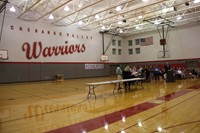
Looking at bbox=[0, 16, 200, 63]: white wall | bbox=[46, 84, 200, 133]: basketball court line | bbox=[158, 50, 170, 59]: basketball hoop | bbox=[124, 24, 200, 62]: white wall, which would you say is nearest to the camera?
bbox=[46, 84, 200, 133]: basketball court line

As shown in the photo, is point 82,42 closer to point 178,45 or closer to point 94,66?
point 94,66

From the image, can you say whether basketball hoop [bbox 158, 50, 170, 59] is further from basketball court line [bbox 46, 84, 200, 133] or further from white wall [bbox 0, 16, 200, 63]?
basketball court line [bbox 46, 84, 200, 133]

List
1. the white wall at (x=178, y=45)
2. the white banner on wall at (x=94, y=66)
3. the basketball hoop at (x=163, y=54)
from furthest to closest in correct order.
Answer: the basketball hoop at (x=163, y=54) < the white banner on wall at (x=94, y=66) < the white wall at (x=178, y=45)

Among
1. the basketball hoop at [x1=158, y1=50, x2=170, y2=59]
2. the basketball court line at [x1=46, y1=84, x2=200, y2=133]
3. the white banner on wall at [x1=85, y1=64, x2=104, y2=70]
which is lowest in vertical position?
the basketball court line at [x1=46, y1=84, x2=200, y2=133]

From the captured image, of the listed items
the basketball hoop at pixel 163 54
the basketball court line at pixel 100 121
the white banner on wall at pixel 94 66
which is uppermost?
the basketball hoop at pixel 163 54

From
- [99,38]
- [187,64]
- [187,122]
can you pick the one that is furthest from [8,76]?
[187,64]

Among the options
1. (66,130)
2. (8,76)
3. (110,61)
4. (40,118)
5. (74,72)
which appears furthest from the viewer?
(110,61)

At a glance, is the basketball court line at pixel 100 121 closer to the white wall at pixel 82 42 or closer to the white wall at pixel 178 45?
the white wall at pixel 82 42

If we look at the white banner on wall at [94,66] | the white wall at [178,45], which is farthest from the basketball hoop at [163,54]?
the white banner on wall at [94,66]

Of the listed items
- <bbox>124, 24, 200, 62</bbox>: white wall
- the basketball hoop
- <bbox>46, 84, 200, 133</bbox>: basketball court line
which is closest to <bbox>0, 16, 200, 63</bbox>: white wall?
<bbox>124, 24, 200, 62</bbox>: white wall

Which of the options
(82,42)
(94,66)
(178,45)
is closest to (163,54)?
(178,45)

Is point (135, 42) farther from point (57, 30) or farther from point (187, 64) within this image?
point (57, 30)

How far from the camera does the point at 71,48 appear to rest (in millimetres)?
19047

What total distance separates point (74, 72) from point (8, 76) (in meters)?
6.72
